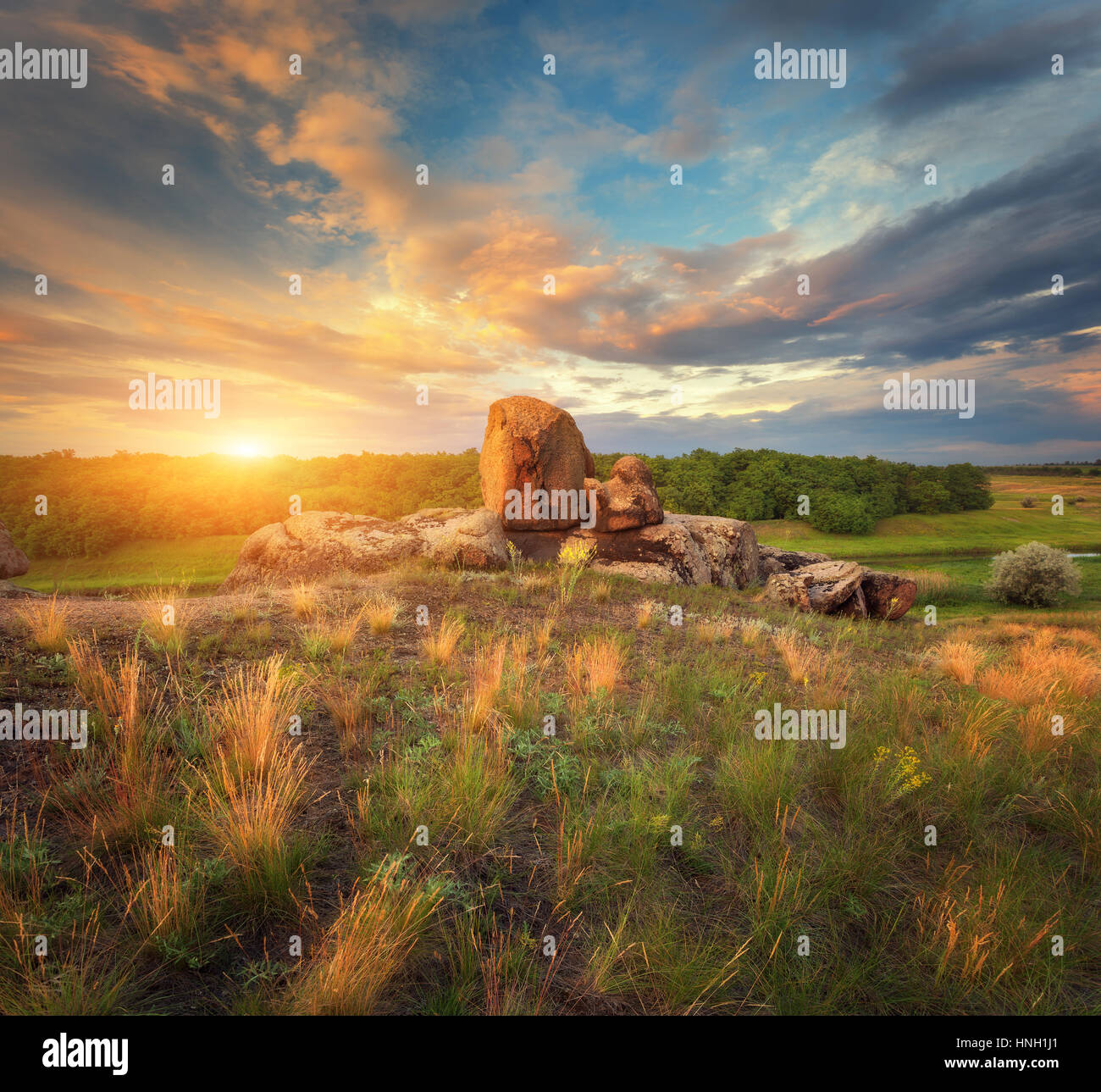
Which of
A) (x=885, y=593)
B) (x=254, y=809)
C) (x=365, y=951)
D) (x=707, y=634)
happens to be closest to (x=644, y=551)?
(x=707, y=634)

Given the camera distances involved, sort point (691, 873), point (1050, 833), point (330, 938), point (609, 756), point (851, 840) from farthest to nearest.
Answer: point (609, 756)
point (1050, 833)
point (851, 840)
point (691, 873)
point (330, 938)

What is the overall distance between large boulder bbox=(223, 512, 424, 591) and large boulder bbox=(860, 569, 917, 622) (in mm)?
14250

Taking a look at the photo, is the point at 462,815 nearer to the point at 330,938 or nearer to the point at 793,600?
the point at 330,938

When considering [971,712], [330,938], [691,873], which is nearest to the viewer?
[330,938]

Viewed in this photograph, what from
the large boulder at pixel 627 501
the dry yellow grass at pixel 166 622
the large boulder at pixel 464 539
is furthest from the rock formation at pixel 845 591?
the dry yellow grass at pixel 166 622

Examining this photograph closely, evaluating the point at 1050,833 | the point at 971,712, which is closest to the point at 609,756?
the point at 1050,833

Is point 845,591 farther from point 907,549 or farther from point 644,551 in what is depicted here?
point 907,549

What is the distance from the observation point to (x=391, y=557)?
13383 millimetres

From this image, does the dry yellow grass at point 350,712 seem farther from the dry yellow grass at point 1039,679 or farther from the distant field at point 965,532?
the distant field at point 965,532

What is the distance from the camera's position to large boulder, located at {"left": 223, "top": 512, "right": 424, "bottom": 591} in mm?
13320

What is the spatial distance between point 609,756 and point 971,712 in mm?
4287

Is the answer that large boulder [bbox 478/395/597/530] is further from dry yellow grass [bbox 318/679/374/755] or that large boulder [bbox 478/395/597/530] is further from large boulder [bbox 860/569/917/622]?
dry yellow grass [bbox 318/679/374/755]

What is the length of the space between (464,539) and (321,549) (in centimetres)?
377

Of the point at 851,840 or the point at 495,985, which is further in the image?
the point at 851,840
